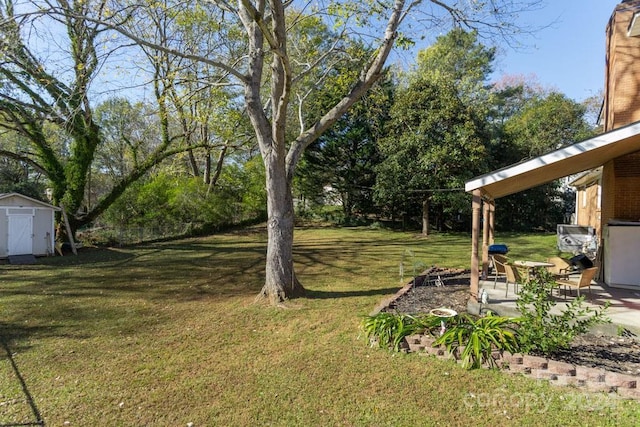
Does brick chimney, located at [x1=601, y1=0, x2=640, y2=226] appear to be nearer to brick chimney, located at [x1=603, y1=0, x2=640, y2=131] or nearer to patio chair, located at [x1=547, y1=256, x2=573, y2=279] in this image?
brick chimney, located at [x1=603, y1=0, x2=640, y2=131]

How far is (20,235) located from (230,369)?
14.7m

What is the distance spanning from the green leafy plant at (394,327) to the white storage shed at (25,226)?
50.6ft

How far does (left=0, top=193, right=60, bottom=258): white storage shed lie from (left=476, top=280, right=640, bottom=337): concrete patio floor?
54.9 feet

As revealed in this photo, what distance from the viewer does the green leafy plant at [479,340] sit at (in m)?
4.50

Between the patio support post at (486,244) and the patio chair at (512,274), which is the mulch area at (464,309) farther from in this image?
the patio chair at (512,274)

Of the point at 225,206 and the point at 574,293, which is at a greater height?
the point at 225,206

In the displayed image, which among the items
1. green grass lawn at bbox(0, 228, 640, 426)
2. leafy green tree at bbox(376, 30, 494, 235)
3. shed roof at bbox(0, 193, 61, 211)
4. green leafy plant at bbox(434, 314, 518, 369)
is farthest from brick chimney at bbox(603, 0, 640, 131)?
shed roof at bbox(0, 193, 61, 211)

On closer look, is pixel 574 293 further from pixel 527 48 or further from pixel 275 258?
pixel 275 258

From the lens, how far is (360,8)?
25.5ft

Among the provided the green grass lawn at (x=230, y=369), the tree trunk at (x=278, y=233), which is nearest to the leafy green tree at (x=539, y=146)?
the green grass lawn at (x=230, y=369)

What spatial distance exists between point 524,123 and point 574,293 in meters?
20.2

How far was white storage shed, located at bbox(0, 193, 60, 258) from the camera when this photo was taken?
46.8 ft

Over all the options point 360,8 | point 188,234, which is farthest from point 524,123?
point 188,234

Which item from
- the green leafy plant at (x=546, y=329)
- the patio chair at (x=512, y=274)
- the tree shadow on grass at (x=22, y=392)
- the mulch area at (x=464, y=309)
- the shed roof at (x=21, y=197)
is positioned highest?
the shed roof at (x=21, y=197)
